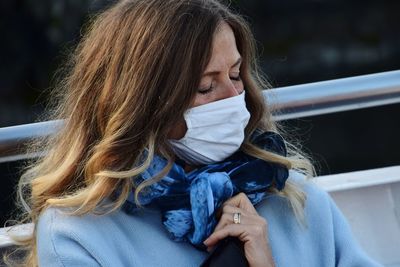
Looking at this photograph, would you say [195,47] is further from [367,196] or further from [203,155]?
[367,196]

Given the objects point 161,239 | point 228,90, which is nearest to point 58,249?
point 161,239

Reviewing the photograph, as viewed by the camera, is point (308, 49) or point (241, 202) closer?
point (241, 202)

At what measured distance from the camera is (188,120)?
2.28 metres

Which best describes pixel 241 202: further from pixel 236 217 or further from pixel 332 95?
pixel 332 95

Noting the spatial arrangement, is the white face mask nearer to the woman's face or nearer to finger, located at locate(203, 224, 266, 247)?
the woman's face

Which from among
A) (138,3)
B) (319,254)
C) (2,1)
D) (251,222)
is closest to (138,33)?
(138,3)

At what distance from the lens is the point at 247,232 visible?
223cm

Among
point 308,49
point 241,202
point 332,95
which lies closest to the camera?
point 241,202

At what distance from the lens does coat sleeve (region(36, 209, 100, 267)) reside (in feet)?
7.09

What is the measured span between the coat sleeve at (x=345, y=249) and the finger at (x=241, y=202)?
286 millimetres

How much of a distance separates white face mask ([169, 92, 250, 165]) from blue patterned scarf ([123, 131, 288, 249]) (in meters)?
0.03

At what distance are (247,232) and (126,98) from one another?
39cm

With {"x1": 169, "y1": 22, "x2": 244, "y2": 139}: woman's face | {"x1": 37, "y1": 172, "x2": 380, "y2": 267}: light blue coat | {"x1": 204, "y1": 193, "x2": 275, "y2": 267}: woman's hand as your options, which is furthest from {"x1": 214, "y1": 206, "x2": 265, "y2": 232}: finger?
{"x1": 169, "y1": 22, "x2": 244, "y2": 139}: woman's face

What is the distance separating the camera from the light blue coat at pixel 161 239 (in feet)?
7.18
